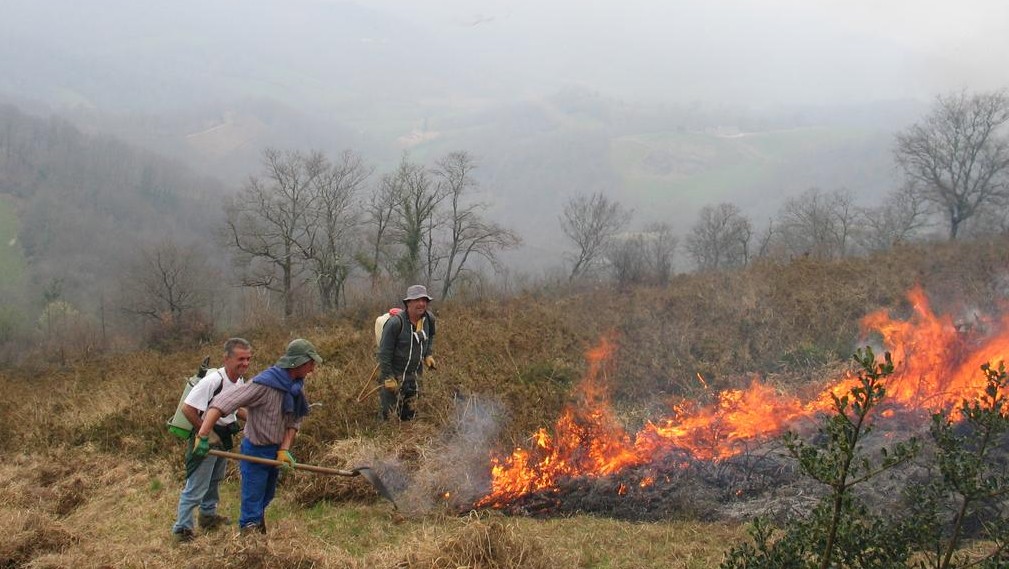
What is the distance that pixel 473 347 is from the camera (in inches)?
500

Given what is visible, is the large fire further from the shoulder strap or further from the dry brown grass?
the shoulder strap

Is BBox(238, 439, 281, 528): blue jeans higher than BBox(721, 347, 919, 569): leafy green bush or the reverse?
the reverse

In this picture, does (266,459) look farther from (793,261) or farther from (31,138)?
(31,138)

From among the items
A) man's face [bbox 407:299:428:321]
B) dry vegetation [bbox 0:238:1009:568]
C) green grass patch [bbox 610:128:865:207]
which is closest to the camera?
dry vegetation [bbox 0:238:1009:568]

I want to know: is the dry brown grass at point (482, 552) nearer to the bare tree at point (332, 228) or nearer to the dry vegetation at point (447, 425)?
the dry vegetation at point (447, 425)

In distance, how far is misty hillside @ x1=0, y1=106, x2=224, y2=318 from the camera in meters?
65.7

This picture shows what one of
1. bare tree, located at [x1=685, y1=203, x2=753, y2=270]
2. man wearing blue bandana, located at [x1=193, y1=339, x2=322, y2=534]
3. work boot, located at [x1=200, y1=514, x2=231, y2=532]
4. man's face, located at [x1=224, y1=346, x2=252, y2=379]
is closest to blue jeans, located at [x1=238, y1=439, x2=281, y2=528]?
man wearing blue bandana, located at [x1=193, y1=339, x2=322, y2=534]

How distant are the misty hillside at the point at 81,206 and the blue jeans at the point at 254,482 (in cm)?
6085

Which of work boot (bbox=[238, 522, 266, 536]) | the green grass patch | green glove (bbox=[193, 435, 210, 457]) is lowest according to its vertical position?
work boot (bbox=[238, 522, 266, 536])

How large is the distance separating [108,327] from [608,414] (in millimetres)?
43773

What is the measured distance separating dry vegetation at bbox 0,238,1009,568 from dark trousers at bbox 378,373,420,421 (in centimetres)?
26

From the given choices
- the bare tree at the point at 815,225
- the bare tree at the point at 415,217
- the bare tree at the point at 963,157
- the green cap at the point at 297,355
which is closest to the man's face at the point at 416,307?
the green cap at the point at 297,355

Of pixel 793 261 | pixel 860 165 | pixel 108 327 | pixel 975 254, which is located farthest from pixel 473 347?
pixel 860 165

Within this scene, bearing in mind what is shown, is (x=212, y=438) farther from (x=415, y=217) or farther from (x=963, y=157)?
(x=963, y=157)
